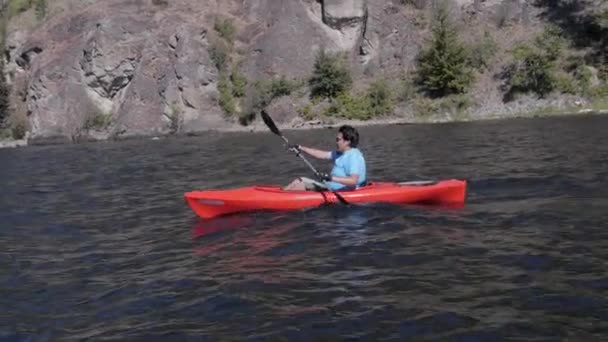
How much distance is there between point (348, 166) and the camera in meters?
10.2

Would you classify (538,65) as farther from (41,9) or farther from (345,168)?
(41,9)

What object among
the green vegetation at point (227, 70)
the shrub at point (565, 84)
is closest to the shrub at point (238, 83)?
the green vegetation at point (227, 70)

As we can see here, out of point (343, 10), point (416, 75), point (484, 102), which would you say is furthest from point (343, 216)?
point (343, 10)

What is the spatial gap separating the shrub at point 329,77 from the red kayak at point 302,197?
25.3 m

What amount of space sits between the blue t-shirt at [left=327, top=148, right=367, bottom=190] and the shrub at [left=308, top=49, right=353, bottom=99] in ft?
81.9

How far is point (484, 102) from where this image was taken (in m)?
32.0

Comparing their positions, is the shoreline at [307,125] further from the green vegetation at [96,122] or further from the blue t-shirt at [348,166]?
the blue t-shirt at [348,166]

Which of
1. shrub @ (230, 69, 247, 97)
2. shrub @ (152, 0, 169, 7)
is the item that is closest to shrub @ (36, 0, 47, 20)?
shrub @ (152, 0, 169, 7)

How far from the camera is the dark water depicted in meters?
5.26

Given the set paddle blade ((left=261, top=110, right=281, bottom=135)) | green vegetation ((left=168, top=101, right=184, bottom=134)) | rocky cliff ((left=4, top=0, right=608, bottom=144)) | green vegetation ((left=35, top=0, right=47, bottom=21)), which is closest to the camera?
paddle blade ((left=261, top=110, right=281, bottom=135))

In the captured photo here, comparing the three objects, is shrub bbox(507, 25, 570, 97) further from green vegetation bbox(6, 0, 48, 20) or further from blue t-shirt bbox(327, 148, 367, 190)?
green vegetation bbox(6, 0, 48, 20)

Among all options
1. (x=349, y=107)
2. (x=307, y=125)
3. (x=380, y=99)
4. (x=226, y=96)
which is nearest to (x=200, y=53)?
(x=226, y=96)

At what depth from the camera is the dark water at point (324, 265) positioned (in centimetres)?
526

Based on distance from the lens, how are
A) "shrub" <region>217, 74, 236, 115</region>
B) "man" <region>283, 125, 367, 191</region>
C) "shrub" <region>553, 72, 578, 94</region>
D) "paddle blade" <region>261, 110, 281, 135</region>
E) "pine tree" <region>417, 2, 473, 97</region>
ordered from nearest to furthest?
"man" <region>283, 125, 367, 191</region>, "paddle blade" <region>261, 110, 281, 135</region>, "shrub" <region>553, 72, 578, 94</region>, "pine tree" <region>417, 2, 473, 97</region>, "shrub" <region>217, 74, 236, 115</region>
